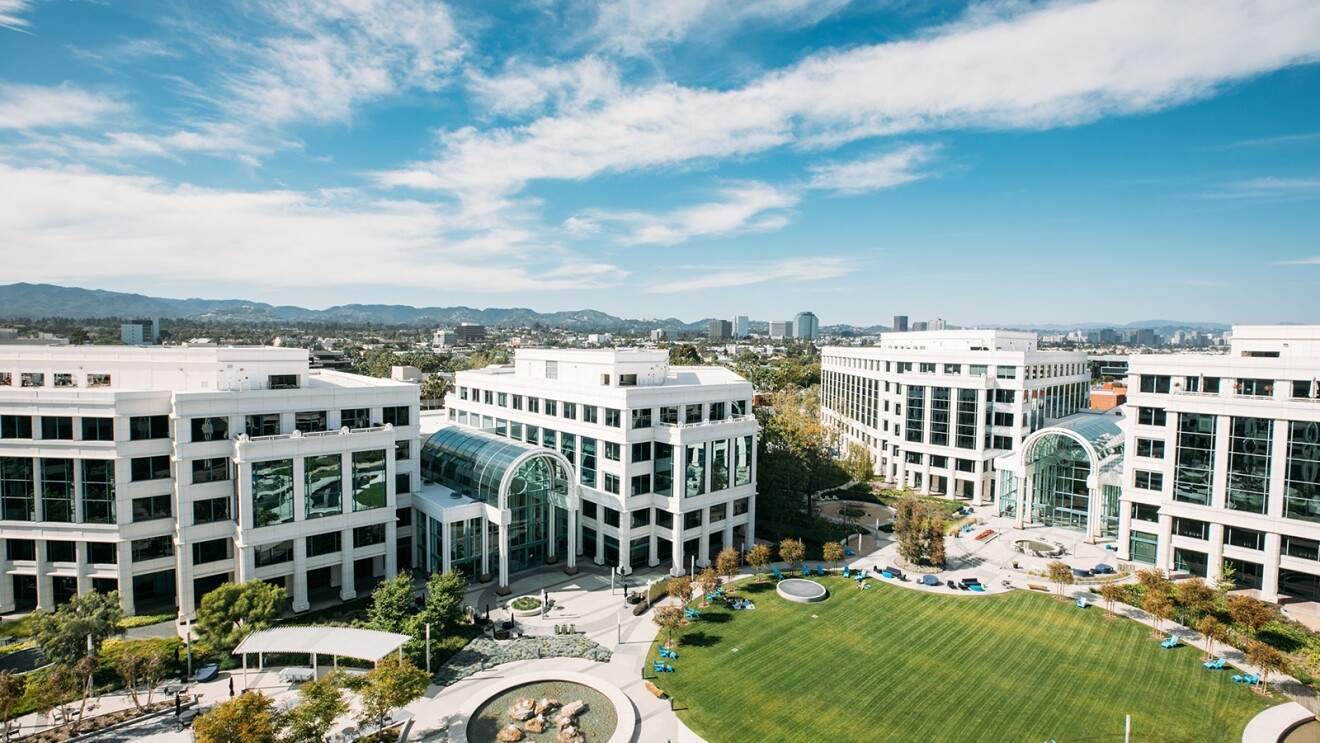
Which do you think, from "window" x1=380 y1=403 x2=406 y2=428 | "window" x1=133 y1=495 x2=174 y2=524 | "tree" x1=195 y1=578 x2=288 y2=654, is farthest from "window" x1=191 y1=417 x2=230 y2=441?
"tree" x1=195 y1=578 x2=288 y2=654

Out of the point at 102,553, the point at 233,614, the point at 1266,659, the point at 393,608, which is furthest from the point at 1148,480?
the point at 102,553

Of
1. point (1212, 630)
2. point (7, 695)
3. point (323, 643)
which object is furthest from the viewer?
point (1212, 630)

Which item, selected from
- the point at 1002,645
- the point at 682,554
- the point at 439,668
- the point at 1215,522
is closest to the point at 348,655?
the point at 439,668

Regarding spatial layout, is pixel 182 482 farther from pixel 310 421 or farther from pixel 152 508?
pixel 310 421

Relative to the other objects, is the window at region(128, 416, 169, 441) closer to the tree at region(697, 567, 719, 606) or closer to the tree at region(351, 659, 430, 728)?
the tree at region(351, 659, 430, 728)

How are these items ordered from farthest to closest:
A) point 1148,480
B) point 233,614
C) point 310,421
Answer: point 1148,480 → point 310,421 → point 233,614

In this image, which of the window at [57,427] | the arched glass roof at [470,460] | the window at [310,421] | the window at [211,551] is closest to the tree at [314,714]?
the window at [211,551]

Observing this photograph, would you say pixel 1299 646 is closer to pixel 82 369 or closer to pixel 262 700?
pixel 262 700
